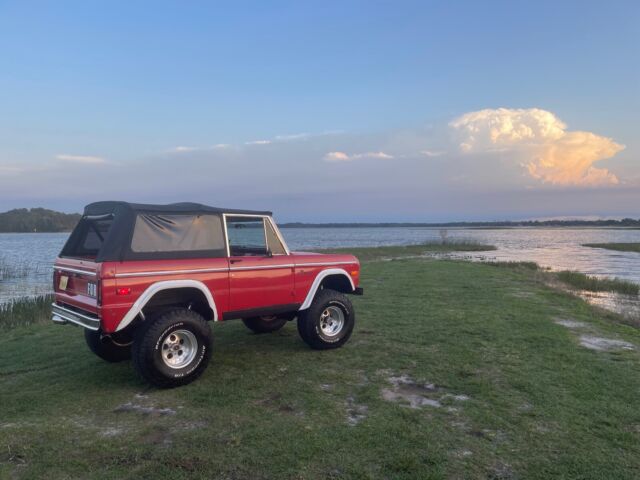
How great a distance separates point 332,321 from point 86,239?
3.78 meters

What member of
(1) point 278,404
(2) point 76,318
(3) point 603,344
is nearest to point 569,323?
(3) point 603,344

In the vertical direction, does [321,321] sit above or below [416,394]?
above

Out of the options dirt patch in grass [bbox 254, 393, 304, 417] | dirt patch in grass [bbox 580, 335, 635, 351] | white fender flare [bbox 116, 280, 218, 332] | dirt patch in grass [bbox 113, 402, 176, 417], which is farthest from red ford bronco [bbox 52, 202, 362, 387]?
dirt patch in grass [bbox 580, 335, 635, 351]

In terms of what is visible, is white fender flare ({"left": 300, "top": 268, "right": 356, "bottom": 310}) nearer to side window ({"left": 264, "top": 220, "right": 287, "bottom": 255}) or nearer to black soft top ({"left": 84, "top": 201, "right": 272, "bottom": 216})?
side window ({"left": 264, "top": 220, "right": 287, "bottom": 255})

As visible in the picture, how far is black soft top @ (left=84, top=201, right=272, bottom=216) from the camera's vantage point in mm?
5723

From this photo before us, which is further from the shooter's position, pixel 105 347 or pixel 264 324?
pixel 264 324

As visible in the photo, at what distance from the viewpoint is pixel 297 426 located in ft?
14.7

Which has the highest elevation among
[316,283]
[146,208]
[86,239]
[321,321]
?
[146,208]

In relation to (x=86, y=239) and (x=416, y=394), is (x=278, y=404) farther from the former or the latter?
(x=86, y=239)

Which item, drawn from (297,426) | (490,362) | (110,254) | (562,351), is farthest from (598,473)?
(110,254)

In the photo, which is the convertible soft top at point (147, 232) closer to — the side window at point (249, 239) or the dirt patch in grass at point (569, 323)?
the side window at point (249, 239)

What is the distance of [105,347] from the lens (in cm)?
660

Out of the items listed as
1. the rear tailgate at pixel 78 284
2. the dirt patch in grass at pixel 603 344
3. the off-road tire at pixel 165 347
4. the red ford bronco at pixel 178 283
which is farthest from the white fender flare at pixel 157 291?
the dirt patch in grass at pixel 603 344

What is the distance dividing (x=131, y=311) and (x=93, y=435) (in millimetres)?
1377
